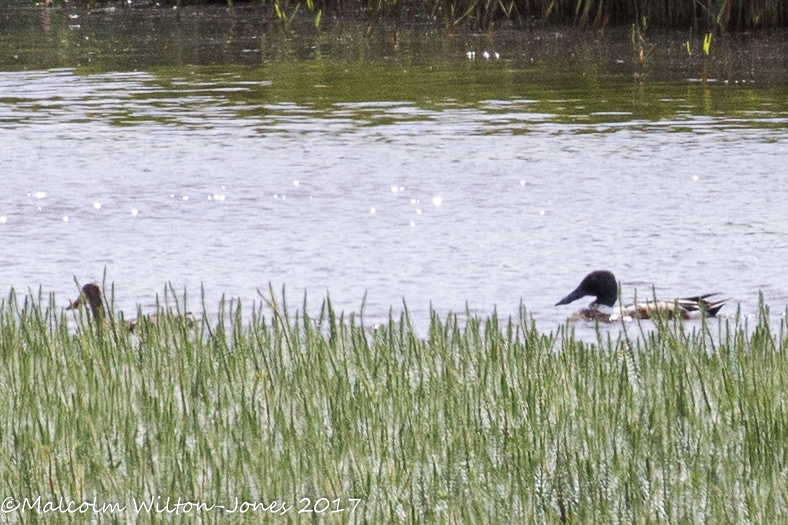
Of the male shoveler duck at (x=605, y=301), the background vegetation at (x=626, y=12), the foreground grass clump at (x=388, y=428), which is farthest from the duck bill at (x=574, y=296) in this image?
the background vegetation at (x=626, y=12)

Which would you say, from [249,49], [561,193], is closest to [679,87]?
[561,193]

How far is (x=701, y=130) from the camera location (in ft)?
34.1

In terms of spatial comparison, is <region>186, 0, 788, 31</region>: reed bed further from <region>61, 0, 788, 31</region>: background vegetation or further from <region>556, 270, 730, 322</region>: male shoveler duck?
<region>556, 270, 730, 322</region>: male shoveler duck

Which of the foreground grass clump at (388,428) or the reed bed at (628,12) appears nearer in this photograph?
the foreground grass clump at (388,428)

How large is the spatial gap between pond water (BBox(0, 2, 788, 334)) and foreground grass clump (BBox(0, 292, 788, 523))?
571 millimetres

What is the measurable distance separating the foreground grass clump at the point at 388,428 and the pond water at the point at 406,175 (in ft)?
1.87

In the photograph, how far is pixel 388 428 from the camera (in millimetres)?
3707

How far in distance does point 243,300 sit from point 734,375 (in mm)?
2173

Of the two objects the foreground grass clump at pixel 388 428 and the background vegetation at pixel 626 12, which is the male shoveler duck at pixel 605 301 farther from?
the background vegetation at pixel 626 12

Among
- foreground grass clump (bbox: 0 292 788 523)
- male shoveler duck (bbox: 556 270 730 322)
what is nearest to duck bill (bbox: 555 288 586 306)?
male shoveler duck (bbox: 556 270 730 322)

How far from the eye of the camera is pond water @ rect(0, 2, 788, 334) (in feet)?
20.4

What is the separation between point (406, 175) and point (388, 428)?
5277mm

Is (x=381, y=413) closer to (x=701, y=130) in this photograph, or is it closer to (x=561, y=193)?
(x=561, y=193)

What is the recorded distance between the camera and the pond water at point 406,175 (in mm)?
6223
